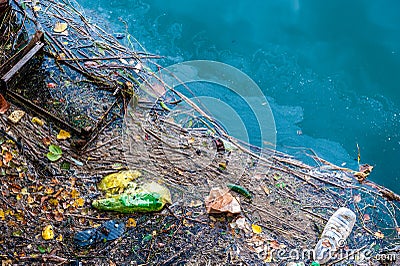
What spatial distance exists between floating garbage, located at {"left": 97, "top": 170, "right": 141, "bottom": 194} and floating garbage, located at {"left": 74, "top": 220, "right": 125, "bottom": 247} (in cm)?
17

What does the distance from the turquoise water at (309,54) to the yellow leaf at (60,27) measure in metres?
0.29

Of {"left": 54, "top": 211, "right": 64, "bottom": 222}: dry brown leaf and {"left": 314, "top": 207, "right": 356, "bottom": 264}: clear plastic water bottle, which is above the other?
{"left": 314, "top": 207, "right": 356, "bottom": 264}: clear plastic water bottle

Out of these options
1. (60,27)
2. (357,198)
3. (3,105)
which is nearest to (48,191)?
(3,105)

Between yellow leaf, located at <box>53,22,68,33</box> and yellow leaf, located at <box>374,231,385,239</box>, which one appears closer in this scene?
yellow leaf, located at <box>374,231,385,239</box>

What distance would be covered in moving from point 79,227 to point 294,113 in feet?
4.98

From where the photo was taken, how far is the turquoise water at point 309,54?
264 centimetres

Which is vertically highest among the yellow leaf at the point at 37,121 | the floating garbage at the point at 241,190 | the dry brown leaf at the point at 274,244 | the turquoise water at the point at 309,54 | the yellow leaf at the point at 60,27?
the turquoise water at the point at 309,54

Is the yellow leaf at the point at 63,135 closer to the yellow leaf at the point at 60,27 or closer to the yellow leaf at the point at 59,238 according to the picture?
the yellow leaf at the point at 59,238

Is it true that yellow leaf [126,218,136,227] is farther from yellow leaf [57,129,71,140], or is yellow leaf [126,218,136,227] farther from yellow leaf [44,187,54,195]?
yellow leaf [57,129,71,140]

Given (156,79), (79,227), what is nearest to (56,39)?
(156,79)

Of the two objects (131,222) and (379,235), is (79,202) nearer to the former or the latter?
(131,222)

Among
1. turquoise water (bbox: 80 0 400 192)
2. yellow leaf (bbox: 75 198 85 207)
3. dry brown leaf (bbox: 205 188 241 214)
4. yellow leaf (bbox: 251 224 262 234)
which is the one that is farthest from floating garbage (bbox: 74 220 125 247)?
turquoise water (bbox: 80 0 400 192)

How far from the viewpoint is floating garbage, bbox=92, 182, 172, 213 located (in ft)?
6.72

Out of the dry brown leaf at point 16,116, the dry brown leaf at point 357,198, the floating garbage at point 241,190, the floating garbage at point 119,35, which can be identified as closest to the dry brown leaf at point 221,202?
the floating garbage at point 241,190
